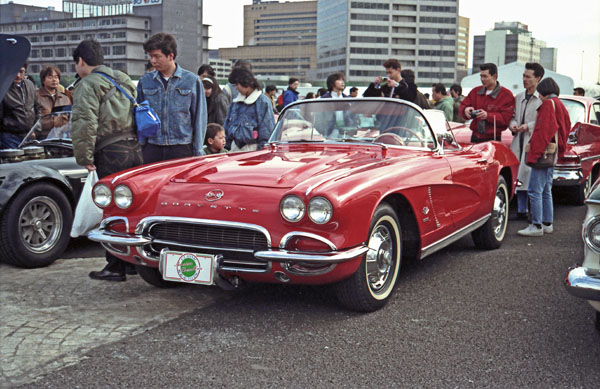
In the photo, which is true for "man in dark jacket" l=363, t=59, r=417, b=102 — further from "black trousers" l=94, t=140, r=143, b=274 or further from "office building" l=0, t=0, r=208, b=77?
"office building" l=0, t=0, r=208, b=77

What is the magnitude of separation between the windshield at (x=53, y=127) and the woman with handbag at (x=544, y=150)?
483 cm

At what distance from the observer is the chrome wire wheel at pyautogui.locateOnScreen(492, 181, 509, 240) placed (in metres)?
6.46

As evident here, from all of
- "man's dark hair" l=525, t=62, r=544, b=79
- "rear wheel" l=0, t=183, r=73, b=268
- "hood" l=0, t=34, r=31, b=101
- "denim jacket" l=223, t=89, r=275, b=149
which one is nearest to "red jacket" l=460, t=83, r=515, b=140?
"man's dark hair" l=525, t=62, r=544, b=79

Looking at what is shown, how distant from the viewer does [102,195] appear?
4.62 meters

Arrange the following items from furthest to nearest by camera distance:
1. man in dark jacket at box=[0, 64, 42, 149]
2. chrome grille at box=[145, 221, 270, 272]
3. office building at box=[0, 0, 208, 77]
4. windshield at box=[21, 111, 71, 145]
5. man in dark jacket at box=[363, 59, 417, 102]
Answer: office building at box=[0, 0, 208, 77] < man in dark jacket at box=[363, 59, 417, 102] < man in dark jacket at box=[0, 64, 42, 149] < windshield at box=[21, 111, 71, 145] < chrome grille at box=[145, 221, 270, 272]

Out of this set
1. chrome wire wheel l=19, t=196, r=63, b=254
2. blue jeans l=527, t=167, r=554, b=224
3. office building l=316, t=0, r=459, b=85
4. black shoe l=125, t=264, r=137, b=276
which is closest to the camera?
black shoe l=125, t=264, r=137, b=276

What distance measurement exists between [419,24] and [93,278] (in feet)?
494

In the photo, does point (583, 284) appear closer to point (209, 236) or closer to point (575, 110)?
point (209, 236)

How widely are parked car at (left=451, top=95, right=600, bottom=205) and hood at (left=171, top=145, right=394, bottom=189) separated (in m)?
4.31

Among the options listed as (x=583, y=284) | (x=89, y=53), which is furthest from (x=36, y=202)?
(x=583, y=284)

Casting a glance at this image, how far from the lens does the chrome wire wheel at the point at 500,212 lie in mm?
6465

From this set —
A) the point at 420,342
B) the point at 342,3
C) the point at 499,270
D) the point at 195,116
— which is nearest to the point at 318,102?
the point at 195,116

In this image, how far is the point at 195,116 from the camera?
5.94 metres

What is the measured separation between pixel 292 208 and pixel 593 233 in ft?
5.42
